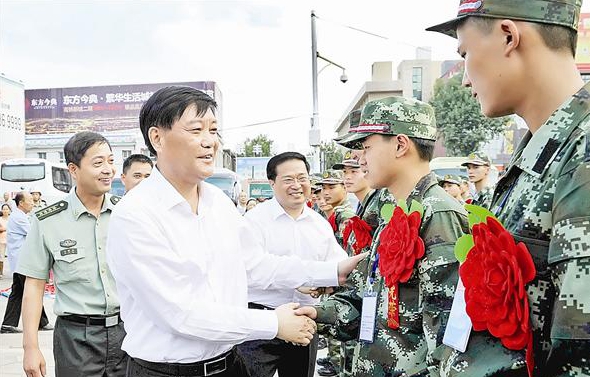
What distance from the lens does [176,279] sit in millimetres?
1932

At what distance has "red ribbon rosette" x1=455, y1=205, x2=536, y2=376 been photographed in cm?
110

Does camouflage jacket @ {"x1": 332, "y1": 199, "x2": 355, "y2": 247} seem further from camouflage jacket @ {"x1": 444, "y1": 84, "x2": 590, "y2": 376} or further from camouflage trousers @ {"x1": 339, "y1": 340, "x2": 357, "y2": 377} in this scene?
camouflage jacket @ {"x1": 444, "y1": 84, "x2": 590, "y2": 376}

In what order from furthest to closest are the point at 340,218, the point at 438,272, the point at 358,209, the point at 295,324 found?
the point at 340,218 < the point at 358,209 < the point at 295,324 < the point at 438,272

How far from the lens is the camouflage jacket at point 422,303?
1819 millimetres

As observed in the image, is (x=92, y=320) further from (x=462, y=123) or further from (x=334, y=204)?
(x=462, y=123)

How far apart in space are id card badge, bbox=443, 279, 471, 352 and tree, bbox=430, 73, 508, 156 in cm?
2925

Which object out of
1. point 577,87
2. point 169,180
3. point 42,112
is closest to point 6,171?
point 169,180

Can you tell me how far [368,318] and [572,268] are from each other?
1286mm

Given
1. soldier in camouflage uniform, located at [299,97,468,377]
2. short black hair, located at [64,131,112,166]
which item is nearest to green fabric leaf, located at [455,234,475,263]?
soldier in camouflage uniform, located at [299,97,468,377]

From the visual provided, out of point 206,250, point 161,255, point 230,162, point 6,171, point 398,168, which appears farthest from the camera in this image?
point 230,162

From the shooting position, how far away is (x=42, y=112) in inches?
1774

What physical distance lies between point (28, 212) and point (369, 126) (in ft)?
30.7

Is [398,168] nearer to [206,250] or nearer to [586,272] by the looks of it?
[206,250]

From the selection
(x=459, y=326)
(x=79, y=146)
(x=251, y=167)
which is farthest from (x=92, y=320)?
(x=251, y=167)
